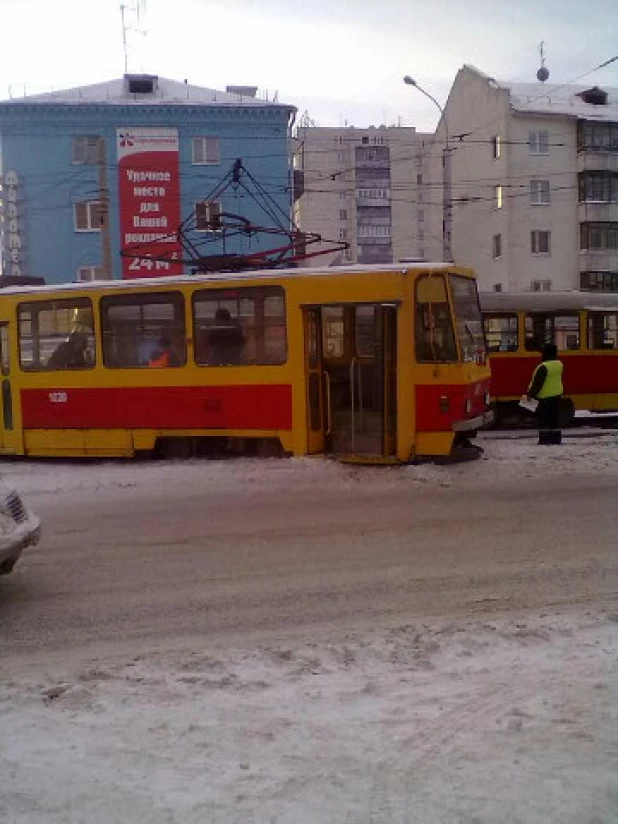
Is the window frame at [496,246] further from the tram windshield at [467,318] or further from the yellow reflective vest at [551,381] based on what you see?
the tram windshield at [467,318]

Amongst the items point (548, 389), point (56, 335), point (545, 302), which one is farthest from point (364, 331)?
point (545, 302)

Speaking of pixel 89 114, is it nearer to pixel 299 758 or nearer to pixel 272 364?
pixel 272 364

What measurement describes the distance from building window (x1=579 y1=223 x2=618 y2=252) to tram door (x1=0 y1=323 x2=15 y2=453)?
3456 centimetres

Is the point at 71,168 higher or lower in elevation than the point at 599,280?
higher

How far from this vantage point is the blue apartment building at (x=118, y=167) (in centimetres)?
3494

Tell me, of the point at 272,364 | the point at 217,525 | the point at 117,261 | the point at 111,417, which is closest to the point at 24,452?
the point at 111,417

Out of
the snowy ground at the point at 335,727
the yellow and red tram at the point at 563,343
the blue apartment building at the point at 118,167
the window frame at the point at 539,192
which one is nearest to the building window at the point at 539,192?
the window frame at the point at 539,192

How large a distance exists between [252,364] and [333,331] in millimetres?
1256

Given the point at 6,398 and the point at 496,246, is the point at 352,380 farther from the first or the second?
the point at 496,246

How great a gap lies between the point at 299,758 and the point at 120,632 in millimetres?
2403

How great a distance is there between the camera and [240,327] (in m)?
12.5

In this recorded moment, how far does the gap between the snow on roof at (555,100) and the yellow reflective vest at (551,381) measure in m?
31.0

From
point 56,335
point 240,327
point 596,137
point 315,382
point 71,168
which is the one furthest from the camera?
point 596,137

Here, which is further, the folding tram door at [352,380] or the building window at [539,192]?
the building window at [539,192]
